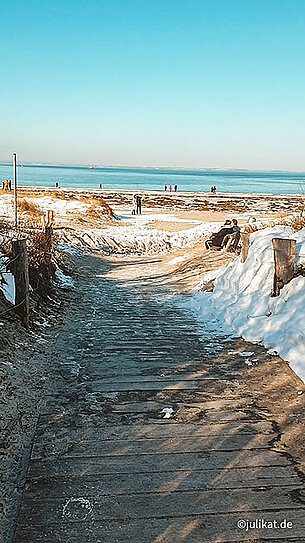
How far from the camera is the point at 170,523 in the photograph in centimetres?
289

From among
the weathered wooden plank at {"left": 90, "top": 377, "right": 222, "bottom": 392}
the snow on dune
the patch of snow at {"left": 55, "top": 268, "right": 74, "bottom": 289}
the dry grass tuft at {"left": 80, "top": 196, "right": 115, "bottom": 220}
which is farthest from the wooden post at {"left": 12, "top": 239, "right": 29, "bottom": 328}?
the dry grass tuft at {"left": 80, "top": 196, "right": 115, "bottom": 220}

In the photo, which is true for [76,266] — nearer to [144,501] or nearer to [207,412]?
[207,412]

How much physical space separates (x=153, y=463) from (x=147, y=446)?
0.24m

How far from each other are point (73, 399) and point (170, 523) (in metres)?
1.90

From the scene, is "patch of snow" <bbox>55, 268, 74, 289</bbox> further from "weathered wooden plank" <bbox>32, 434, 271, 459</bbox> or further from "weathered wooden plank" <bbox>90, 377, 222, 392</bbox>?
"weathered wooden plank" <bbox>32, 434, 271, 459</bbox>

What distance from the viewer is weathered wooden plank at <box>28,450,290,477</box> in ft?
11.3

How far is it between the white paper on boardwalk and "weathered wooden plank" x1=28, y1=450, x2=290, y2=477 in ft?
5.07

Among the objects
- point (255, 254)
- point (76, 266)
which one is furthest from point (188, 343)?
point (76, 266)

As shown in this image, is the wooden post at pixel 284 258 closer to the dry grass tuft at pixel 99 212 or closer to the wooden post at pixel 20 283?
the wooden post at pixel 20 283

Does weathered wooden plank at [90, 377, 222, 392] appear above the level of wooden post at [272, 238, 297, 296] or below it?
below

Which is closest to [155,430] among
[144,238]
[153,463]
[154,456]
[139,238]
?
[154,456]

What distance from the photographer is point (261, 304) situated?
7113mm

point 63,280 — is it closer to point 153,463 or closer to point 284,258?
point 284,258

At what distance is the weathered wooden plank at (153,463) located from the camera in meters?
3.43
